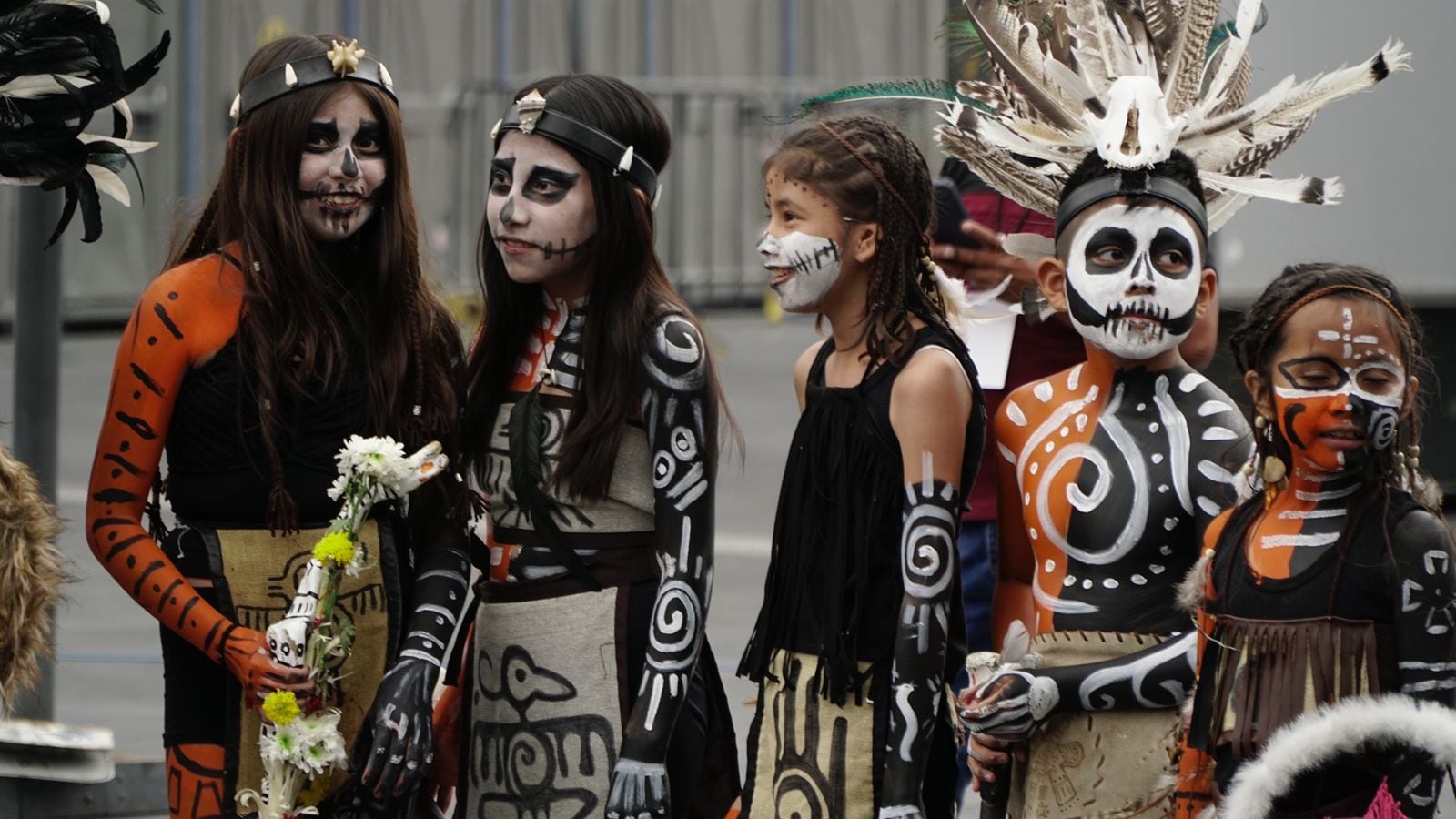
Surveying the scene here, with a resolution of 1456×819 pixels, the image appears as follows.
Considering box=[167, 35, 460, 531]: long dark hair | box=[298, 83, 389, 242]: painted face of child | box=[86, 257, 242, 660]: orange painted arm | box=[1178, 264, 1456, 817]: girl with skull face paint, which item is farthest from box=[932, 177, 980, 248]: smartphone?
box=[86, 257, 242, 660]: orange painted arm

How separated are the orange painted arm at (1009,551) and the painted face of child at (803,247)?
1.32 feet

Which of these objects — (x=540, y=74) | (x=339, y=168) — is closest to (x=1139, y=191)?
(x=339, y=168)

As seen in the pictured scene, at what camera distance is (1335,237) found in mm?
10102

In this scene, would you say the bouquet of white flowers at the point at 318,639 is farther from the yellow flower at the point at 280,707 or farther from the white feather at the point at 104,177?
the white feather at the point at 104,177

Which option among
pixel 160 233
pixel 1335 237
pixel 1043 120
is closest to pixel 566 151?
pixel 1043 120

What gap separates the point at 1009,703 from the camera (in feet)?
11.6

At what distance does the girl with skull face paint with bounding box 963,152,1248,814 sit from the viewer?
11.7ft

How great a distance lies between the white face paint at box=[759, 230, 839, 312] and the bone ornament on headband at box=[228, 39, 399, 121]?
2.74ft

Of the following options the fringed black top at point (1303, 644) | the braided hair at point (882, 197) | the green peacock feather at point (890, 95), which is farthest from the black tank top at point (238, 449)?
the fringed black top at point (1303, 644)

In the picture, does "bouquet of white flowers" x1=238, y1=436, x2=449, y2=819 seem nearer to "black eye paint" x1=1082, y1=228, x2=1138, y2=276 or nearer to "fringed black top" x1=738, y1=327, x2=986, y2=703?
"fringed black top" x1=738, y1=327, x2=986, y2=703

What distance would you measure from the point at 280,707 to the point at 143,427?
22.7 inches

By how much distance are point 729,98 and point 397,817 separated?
13602 mm

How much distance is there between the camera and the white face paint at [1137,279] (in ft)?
12.0

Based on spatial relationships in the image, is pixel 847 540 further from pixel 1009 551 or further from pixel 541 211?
pixel 541 211
